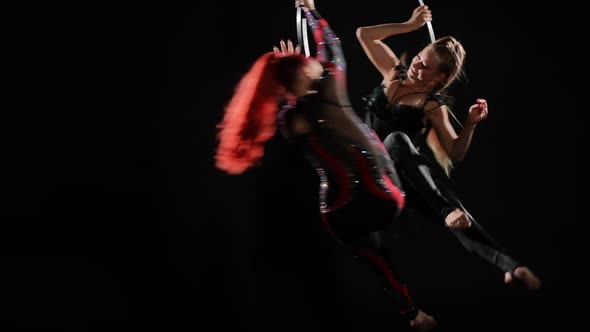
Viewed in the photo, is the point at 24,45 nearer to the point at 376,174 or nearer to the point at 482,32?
the point at 376,174

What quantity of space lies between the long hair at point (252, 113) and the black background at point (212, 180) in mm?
631

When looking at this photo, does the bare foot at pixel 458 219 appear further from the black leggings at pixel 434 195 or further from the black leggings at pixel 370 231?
the black leggings at pixel 370 231

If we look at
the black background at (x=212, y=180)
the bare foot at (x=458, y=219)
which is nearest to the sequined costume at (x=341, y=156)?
the bare foot at (x=458, y=219)

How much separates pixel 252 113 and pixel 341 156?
279 mm

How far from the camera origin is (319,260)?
2469mm

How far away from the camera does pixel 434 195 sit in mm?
1665

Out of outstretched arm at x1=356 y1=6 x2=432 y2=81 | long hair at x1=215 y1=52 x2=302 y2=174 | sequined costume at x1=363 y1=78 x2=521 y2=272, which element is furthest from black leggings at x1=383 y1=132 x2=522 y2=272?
long hair at x1=215 y1=52 x2=302 y2=174

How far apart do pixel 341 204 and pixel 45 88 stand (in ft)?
4.02

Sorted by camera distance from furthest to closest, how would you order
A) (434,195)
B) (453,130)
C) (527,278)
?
(453,130), (434,195), (527,278)

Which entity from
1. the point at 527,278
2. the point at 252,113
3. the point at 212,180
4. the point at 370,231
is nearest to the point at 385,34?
the point at 252,113

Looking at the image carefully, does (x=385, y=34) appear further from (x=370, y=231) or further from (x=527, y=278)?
(x=527, y=278)

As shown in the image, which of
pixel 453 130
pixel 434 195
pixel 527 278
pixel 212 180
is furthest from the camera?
pixel 212 180

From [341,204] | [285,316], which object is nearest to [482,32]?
[341,204]

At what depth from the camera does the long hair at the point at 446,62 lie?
69.4 inches
